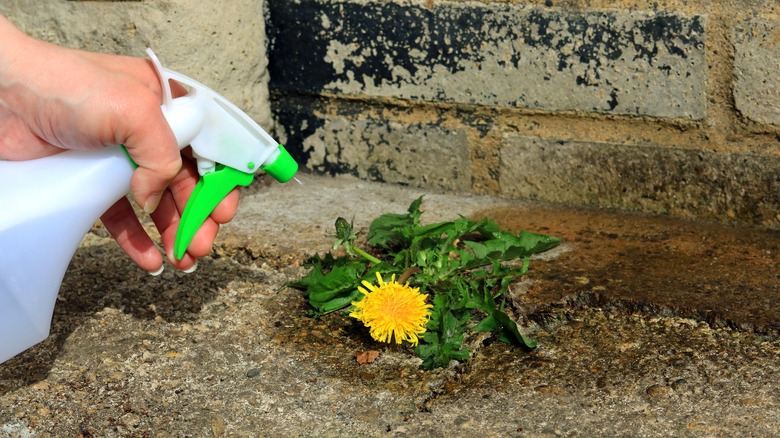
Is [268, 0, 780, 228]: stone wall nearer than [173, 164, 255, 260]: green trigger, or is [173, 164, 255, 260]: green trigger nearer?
[173, 164, 255, 260]: green trigger

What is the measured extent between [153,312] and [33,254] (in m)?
0.43

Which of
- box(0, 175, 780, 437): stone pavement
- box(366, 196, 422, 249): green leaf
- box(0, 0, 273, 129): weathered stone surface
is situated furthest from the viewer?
box(0, 0, 273, 129): weathered stone surface

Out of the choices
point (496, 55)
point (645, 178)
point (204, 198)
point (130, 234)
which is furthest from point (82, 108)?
point (645, 178)

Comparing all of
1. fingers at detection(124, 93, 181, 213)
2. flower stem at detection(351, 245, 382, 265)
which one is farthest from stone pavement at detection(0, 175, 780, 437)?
fingers at detection(124, 93, 181, 213)

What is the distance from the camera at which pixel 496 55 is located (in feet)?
7.54

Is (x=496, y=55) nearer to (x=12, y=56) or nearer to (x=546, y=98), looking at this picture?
(x=546, y=98)

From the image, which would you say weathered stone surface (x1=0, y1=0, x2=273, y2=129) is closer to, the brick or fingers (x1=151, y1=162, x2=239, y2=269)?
the brick

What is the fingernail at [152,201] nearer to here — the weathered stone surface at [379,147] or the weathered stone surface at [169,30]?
the weathered stone surface at [169,30]

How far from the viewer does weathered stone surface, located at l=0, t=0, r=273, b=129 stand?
229 centimetres

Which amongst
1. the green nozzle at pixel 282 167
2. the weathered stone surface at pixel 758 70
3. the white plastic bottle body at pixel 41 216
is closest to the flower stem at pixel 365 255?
the green nozzle at pixel 282 167

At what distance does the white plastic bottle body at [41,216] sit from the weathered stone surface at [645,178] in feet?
3.74

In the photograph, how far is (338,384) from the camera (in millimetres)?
1645

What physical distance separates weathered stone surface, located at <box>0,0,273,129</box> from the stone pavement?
471 mm

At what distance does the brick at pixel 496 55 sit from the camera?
2162mm
